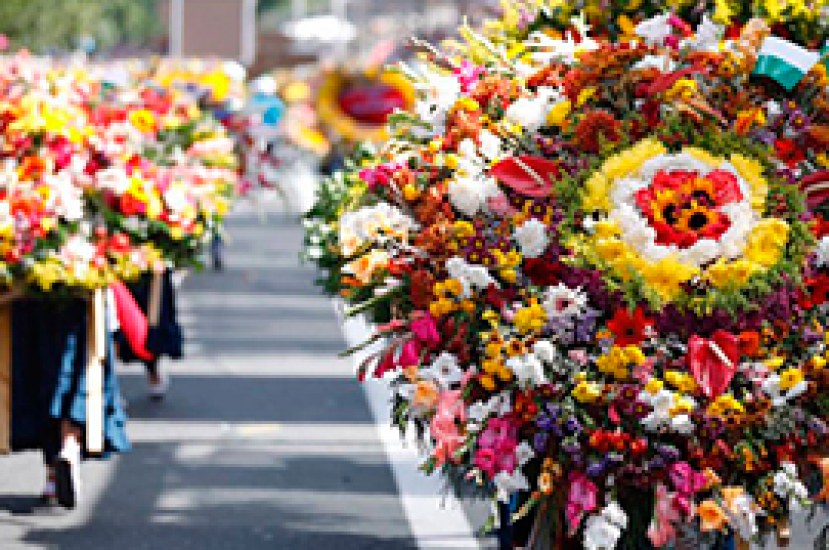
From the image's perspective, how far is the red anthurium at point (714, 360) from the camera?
5453 millimetres

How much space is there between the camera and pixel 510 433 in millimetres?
5512

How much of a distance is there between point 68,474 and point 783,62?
3.80 meters

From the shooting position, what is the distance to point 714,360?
5.51 meters

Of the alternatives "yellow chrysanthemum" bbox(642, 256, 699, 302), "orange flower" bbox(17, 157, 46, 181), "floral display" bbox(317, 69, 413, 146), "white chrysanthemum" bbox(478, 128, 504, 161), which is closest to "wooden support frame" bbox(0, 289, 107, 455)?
"orange flower" bbox(17, 157, 46, 181)

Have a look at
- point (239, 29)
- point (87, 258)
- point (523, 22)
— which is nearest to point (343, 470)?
point (87, 258)

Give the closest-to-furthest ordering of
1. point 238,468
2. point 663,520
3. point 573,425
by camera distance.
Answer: point 663,520 → point 573,425 → point 238,468

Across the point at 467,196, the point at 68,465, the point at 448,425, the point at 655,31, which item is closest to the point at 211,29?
the point at 68,465

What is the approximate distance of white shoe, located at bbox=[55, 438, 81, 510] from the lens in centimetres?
840

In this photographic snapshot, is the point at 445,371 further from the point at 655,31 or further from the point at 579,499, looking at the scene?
the point at 655,31

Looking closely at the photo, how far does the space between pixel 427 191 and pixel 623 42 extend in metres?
0.81

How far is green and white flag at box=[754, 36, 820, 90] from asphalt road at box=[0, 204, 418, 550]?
285 cm

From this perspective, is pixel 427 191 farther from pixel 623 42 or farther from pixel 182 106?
pixel 182 106

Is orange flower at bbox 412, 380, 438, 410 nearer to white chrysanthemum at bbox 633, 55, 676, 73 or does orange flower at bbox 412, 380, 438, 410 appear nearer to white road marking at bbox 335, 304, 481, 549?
white road marking at bbox 335, 304, 481, 549

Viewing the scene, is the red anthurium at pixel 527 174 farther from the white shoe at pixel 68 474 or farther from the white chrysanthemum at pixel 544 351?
the white shoe at pixel 68 474
